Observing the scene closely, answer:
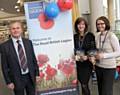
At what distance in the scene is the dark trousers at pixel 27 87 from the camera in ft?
10.8

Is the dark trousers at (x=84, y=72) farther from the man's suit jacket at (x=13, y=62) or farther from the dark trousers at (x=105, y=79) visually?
the man's suit jacket at (x=13, y=62)

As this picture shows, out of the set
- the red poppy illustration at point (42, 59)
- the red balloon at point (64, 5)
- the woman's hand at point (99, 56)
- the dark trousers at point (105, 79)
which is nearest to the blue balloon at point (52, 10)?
the red balloon at point (64, 5)

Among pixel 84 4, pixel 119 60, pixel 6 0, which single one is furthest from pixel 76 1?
pixel 6 0

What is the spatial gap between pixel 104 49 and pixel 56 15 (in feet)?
2.52

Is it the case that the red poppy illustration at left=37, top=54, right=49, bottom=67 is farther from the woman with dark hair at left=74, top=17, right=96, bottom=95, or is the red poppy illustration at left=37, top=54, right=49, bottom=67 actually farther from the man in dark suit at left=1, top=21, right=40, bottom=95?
the woman with dark hair at left=74, top=17, right=96, bottom=95

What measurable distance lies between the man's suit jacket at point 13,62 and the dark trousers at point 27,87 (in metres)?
0.05

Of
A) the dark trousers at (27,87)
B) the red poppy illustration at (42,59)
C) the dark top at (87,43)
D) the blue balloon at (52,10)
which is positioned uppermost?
the blue balloon at (52,10)

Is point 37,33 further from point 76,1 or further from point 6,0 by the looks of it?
point 6,0

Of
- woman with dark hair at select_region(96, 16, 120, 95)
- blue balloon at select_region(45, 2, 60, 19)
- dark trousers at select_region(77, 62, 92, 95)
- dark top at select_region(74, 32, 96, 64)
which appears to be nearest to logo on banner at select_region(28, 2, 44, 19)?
blue balloon at select_region(45, 2, 60, 19)

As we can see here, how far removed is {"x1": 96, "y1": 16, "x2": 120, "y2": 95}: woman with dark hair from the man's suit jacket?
0.84 m

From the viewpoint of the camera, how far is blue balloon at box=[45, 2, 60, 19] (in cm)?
341

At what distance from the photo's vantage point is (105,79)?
3465 mm

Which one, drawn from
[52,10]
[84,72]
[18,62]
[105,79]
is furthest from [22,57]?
[105,79]

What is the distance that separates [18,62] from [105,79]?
45.0 inches
